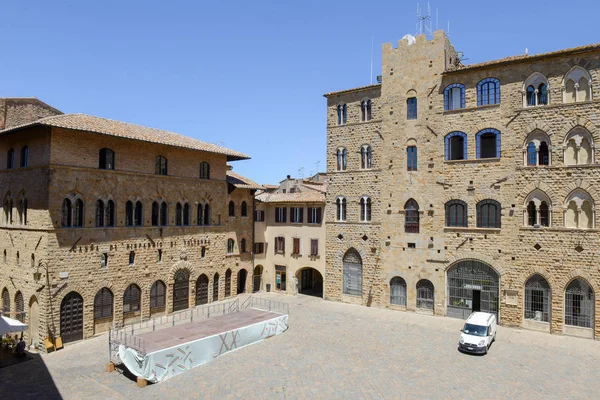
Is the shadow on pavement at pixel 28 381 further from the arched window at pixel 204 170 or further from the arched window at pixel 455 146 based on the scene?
the arched window at pixel 455 146

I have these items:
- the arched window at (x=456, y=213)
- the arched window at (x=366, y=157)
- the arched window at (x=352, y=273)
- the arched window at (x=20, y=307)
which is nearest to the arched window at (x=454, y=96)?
the arched window at (x=366, y=157)

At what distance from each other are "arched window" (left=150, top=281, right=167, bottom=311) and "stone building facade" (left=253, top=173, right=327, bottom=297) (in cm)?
963

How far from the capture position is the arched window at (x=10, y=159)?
25.0 m

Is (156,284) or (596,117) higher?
(596,117)

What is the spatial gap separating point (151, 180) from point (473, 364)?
21.6 metres

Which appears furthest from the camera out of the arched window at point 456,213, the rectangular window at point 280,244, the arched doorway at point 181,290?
the rectangular window at point 280,244

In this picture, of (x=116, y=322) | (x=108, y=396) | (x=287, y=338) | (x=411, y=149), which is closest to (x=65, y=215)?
(x=116, y=322)

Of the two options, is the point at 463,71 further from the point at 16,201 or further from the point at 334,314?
the point at 16,201

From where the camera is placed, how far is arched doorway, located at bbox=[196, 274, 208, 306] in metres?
30.3

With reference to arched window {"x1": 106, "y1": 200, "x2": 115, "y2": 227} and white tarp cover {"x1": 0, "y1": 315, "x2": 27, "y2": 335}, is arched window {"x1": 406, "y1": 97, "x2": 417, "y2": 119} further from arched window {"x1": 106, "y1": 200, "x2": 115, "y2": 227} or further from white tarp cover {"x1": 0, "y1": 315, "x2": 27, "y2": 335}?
white tarp cover {"x1": 0, "y1": 315, "x2": 27, "y2": 335}

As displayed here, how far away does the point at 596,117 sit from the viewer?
22938 mm

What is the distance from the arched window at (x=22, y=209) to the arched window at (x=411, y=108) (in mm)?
25008

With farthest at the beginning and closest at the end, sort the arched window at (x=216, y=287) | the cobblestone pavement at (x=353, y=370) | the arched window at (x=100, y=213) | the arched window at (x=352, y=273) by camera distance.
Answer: the arched window at (x=216, y=287)
the arched window at (x=352, y=273)
the arched window at (x=100, y=213)
the cobblestone pavement at (x=353, y=370)

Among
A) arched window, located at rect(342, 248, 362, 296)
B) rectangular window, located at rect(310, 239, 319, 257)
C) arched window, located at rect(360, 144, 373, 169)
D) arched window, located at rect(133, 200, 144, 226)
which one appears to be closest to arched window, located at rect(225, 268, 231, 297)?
rectangular window, located at rect(310, 239, 319, 257)
